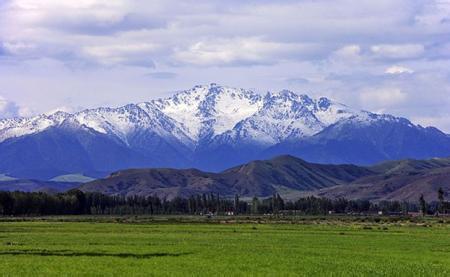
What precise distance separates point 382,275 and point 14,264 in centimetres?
2949

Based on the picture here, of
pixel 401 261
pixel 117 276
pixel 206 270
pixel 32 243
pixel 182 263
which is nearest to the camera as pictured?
pixel 117 276

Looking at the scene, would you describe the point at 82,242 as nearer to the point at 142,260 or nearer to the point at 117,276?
the point at 142,260

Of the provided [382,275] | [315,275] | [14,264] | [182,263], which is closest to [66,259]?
[14,264]

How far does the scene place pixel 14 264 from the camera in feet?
209

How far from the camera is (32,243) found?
92.3m

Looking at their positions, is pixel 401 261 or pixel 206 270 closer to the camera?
pixel 206 270

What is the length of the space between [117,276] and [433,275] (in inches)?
939

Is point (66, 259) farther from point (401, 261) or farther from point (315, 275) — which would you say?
point (401, 261)

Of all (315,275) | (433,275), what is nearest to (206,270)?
(315,275)

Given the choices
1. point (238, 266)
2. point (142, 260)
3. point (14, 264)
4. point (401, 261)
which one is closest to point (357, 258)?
point (401, 261)

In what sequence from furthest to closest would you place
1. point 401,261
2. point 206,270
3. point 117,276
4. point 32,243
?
1. point 32,243
2. point 401,261
3. point 206,270
4. point 117,276

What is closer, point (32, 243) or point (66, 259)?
point (66, 259)

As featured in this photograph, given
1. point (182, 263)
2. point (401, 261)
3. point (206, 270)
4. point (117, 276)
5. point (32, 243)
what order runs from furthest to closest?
1. point (32, 243)
2. point (401, 261)
3. point (182, 263)
4. point (206, 270)
5. point (117, 276)

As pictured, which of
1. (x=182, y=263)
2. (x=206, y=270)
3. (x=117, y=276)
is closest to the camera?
(x=117, y=276)
